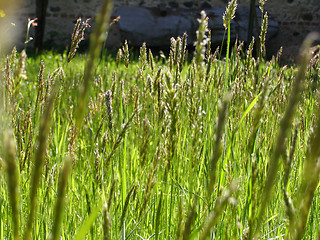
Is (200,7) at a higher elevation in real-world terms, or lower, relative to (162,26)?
higher

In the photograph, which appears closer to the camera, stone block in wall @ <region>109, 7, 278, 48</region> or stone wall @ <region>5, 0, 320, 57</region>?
stone block in wall @ <region>109, 7, 278, 48</region>

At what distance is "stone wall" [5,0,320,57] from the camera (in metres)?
9.80

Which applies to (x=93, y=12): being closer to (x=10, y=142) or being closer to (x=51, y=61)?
(x=51, y=61)

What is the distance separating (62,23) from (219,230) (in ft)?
32.8

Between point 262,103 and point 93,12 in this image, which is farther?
point 93,12

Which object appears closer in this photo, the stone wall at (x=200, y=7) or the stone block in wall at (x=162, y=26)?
the stone block in wall at (x=162, y=26)

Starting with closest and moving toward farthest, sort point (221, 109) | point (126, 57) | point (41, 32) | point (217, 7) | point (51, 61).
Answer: point (221, 109), point (126, 57), point (51, 61), point (41, 32), point (217, 7)

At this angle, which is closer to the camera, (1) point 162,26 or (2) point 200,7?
(1) point 162,26

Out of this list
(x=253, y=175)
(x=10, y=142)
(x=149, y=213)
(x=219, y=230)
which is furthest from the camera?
(x=149, y=213)

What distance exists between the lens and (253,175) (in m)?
0.51

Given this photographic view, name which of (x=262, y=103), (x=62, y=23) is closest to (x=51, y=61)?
(x=62, y=23)

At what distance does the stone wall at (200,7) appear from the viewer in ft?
32.2

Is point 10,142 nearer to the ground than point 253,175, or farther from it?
farther from it

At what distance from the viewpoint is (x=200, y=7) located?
32.9 ft
